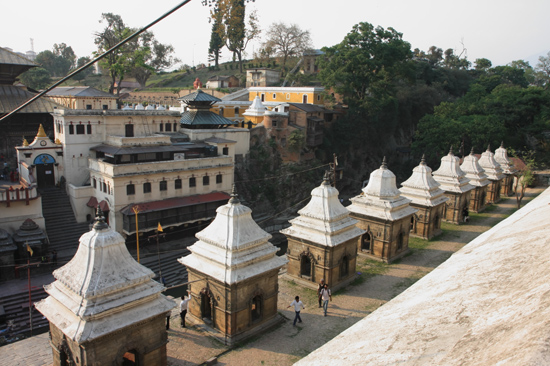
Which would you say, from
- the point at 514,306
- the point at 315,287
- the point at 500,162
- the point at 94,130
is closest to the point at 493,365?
the point at 514,306

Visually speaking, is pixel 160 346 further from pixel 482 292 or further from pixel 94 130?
pixel 94 130

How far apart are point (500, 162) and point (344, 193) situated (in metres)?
17.3

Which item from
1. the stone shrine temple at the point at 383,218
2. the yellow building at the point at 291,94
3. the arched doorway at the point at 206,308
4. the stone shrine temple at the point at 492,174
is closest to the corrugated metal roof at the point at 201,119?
the yellow building at the point at 291,94

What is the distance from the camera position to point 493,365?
1915 mm

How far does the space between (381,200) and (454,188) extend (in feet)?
27.5

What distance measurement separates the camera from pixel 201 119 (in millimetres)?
38062

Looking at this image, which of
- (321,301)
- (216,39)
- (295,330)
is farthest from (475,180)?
(216,39)

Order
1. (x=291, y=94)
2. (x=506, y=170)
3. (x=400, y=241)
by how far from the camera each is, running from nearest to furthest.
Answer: (x=400, y=241), (x=506, y=170), (x=291, y=94)

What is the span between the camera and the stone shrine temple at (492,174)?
31.6 metres

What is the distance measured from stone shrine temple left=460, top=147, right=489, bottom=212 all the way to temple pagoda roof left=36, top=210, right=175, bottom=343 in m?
24.2

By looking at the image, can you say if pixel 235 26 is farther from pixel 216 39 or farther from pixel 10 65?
pixel 10 65

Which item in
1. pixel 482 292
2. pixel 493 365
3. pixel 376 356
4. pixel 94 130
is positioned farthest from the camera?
pixel 94 130

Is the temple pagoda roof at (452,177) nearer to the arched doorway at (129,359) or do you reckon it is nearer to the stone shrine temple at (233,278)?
the stone shrine temple at (233,278)

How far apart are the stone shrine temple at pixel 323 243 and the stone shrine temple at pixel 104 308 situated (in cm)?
728
